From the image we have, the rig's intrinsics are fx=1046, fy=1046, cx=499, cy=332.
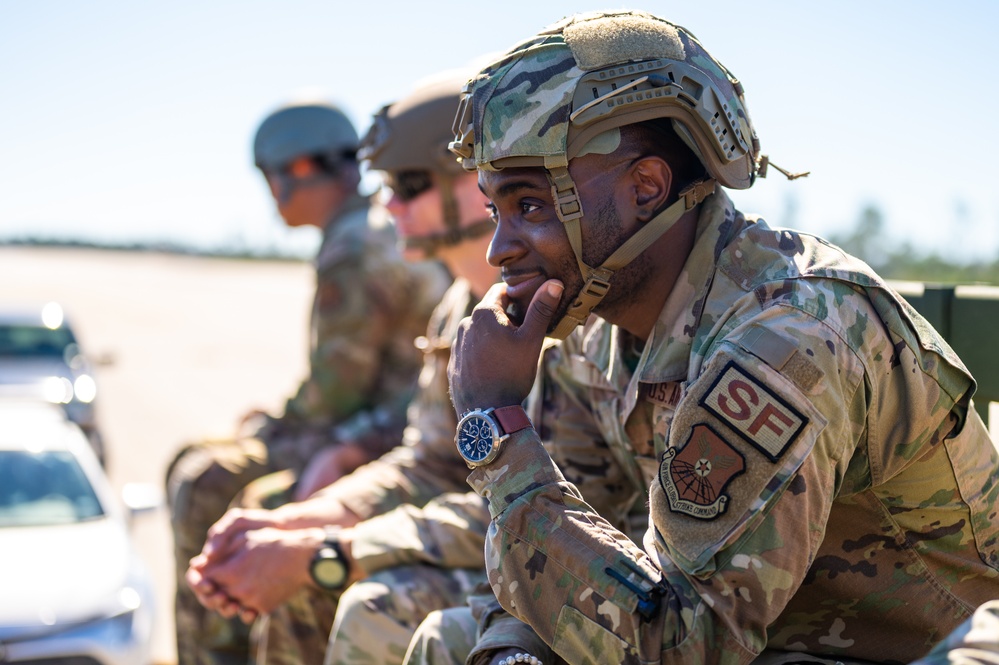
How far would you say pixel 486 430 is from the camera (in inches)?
79.8

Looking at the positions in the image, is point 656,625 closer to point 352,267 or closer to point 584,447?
point 584,447

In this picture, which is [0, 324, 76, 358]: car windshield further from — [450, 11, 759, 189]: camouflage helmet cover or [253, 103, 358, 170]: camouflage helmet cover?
[450, 11, 759, 189]: camouflage helmet cover

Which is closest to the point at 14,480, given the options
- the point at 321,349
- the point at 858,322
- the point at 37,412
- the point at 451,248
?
the point at 37,412

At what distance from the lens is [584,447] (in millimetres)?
2648

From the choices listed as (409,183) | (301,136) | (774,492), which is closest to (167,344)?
(301,136)

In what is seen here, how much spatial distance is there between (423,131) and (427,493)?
125 centimetres

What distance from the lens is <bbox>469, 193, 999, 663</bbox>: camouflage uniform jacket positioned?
1.75 meters

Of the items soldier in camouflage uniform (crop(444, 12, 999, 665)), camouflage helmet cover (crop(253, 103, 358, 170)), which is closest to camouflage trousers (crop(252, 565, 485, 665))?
soldier in camouflage uniform (crop(444, 12, 999, 665))

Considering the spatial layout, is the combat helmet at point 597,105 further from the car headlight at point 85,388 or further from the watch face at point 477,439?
the car headlight at point 85,388

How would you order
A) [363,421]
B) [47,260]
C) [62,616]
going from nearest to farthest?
[62,616] < [363,421] < [47,260]

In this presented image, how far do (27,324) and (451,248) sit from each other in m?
6.84

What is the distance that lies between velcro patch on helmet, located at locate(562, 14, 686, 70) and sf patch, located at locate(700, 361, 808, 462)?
722 millimetres

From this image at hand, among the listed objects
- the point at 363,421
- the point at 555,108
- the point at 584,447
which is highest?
the point at 555,108

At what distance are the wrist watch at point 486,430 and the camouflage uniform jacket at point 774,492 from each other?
0.03 meters
